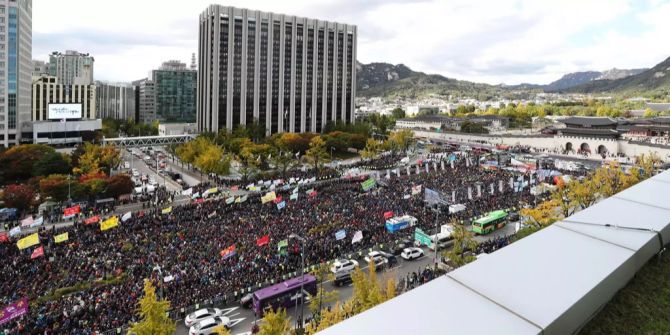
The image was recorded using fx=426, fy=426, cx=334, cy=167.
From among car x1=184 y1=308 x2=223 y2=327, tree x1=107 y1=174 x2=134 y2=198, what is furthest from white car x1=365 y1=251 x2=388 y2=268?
tree x1=107 y1=174 x2=134 y2=198

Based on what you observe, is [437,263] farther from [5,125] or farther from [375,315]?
[5,125]

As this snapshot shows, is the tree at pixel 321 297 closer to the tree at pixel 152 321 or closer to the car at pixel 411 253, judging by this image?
the car at pixel 411 253

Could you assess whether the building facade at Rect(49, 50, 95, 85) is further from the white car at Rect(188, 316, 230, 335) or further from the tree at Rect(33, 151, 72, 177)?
the white car at Rect(188, 316, 230, 335)

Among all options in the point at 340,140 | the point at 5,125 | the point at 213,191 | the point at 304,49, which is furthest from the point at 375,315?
the point at 304,49

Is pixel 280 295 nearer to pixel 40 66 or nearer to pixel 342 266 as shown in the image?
pixel 342 266

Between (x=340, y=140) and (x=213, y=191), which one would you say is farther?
(x=340, y=140)
